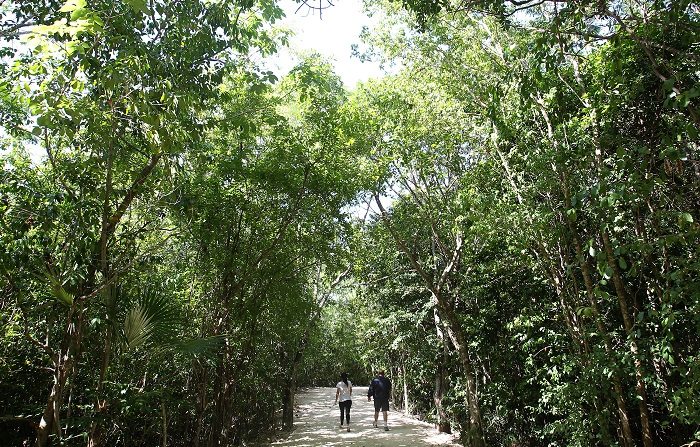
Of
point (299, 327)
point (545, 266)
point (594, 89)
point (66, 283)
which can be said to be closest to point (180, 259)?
point (66, 283)

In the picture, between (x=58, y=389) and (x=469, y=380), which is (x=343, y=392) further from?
(x=58, y=389)

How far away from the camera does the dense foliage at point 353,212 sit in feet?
12.0

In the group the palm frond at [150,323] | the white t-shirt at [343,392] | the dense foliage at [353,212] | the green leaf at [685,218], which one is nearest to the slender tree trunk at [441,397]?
the dense foliage at [353,212]

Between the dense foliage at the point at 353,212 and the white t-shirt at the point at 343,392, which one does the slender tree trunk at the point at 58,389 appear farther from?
the white t-shirt at the point at 343,392

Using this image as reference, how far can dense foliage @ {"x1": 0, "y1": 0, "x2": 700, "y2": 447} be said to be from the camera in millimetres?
3652

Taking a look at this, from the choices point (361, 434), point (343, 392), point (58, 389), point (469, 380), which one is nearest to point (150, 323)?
point (58, 389)

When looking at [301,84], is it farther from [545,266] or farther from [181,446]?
[181,446]

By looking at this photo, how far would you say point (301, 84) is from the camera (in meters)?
6.32

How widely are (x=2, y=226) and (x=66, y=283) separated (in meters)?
0.80

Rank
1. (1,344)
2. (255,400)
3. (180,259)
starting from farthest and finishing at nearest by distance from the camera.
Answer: (255,400) → (180,259) → (1,344)

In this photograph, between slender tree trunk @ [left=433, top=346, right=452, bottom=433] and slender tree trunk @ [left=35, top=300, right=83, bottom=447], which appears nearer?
slender tree trunk @ [left=35, top=300, right=83, bottom=447]

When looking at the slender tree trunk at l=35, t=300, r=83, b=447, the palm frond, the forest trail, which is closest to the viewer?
the slender tree trunk at l=35, t=300, r=83, b=447

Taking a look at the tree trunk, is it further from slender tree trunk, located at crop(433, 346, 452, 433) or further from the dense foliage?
slender tree trunk, located at crop(433, 346, 452, 433)

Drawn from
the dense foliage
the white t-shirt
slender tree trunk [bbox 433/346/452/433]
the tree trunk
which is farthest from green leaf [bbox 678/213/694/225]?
the white t-shirt
